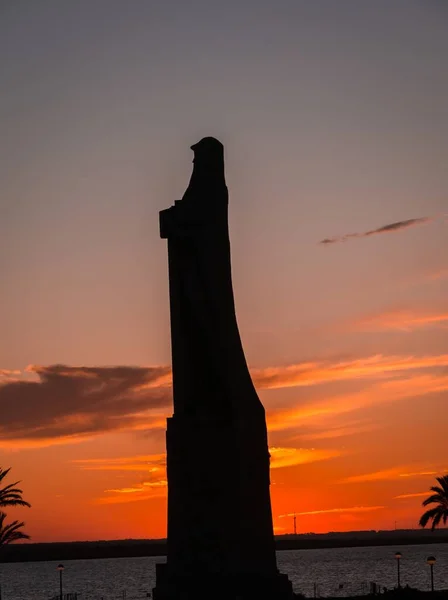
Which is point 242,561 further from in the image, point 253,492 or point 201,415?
point 201,415

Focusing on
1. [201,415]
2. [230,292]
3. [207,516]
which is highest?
[230,292]

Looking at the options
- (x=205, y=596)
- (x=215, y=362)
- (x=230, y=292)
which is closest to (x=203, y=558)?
(x=205, y=596)

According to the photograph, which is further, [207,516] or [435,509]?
[435,509]

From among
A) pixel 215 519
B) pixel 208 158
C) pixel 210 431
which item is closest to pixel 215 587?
pixel 215 519

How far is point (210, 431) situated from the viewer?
74.9 ft

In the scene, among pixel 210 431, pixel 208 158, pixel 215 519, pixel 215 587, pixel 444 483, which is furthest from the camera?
pixel 444 483

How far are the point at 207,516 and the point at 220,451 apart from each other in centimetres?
138

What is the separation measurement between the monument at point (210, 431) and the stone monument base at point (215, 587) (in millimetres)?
21

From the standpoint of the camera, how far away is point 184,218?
23891 millimetres

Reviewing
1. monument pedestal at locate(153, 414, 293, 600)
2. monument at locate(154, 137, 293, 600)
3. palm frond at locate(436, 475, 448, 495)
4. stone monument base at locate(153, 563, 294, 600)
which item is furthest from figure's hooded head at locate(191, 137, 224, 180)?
palm frond at locate(436, 475, 448, 495)

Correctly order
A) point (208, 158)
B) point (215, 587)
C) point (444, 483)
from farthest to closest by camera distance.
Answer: point (444, 483) → point (208, 158) → point (215, 587)

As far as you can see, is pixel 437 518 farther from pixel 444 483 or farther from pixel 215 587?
pixel 215 587

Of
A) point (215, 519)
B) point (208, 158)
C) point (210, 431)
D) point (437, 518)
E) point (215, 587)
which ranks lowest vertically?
point (215, 587)

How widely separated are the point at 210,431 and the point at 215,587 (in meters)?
3.23
